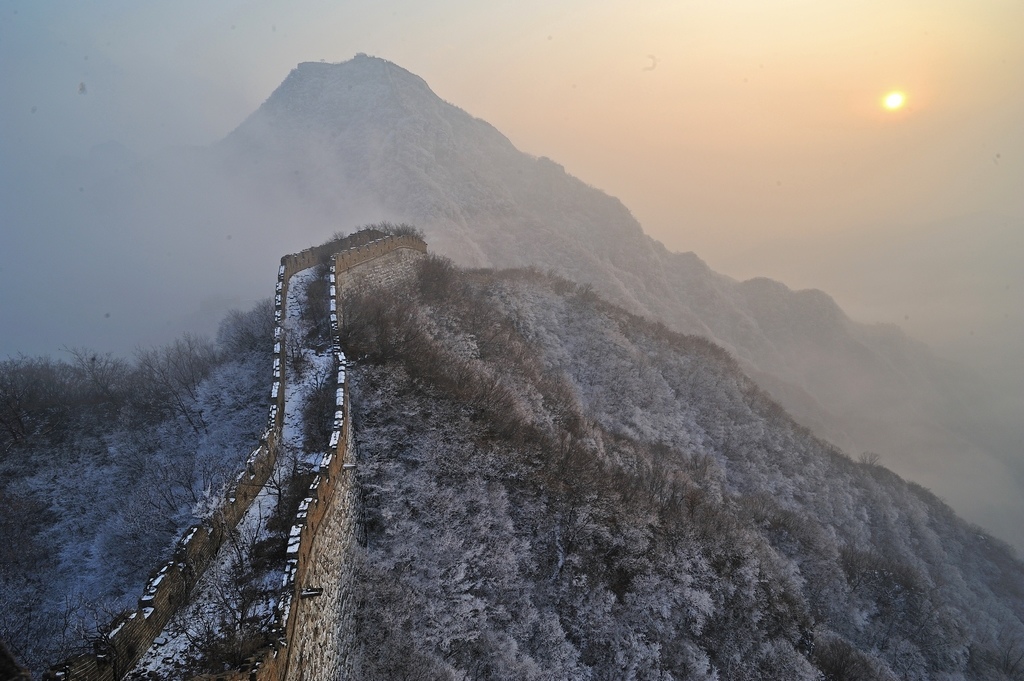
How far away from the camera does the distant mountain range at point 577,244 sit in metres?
75.2

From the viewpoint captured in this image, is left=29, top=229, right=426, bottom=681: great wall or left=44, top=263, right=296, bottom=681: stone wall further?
left=29, top=229, right=426, bottom=681: great wall

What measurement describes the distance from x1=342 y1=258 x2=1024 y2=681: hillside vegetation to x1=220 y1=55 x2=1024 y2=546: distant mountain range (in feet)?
119

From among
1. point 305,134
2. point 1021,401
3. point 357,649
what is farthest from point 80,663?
point 1021,401

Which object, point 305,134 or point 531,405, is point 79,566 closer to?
point 531,405

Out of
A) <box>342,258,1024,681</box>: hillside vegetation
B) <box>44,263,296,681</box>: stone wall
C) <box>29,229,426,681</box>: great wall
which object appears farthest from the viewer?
<box>342,258,1024,681</box>: hillside vegetation

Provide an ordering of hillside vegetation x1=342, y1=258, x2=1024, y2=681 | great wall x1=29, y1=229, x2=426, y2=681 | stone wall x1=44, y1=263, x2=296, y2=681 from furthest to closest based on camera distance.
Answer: hillside vegetation x1=342, y1=258, x2=1024, y2=681, great wall x1=29, y1=229, x2=426, y2=681, stone wall x1=44, y1=263, x2=296, y2=681

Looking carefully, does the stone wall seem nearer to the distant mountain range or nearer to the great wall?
the great wall

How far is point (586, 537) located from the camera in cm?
1795

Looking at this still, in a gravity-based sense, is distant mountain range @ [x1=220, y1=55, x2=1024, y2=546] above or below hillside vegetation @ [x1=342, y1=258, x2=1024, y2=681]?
above

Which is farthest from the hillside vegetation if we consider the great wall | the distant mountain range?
the distant mountain range

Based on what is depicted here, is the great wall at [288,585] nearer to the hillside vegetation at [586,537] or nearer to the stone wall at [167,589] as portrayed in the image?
the stone wall at [167,589]

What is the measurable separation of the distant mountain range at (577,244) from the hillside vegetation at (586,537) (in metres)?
36.2

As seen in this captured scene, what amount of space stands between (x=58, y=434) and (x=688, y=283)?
296 ft

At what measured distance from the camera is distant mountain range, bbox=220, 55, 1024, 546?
247ft
